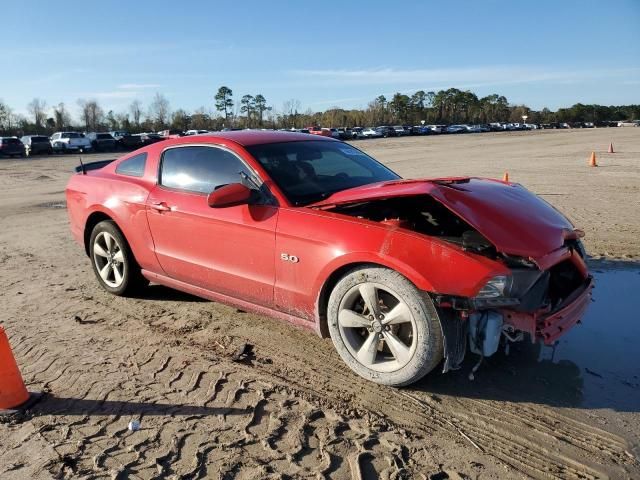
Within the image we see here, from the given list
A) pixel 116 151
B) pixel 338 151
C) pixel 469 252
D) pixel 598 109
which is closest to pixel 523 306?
pixel 469 252

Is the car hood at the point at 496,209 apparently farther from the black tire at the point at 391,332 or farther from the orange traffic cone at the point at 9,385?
the orange traffic cone at the point at 9,385

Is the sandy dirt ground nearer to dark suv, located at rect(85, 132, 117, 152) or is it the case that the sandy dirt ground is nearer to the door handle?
the door handle

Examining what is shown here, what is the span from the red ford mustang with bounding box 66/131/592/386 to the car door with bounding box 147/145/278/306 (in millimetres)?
12

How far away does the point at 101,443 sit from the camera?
2828mm

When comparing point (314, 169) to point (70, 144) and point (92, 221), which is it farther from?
point (70, 144)

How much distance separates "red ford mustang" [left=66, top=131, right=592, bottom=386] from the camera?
304 cm

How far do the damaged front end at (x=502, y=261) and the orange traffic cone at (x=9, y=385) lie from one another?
222 cm

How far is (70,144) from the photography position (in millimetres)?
41031

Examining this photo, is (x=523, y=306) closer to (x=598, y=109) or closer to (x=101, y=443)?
(x=101, y=443)

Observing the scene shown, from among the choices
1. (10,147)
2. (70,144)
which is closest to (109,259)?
(10,147)

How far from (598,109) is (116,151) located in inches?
5575

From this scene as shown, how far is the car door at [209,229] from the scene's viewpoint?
3795 mm

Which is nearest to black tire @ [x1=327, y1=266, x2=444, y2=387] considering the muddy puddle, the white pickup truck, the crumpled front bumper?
the muddy puddle

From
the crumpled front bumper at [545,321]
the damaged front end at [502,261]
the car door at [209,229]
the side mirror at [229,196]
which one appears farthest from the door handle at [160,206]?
the crumpled front bumper at [545,321]
